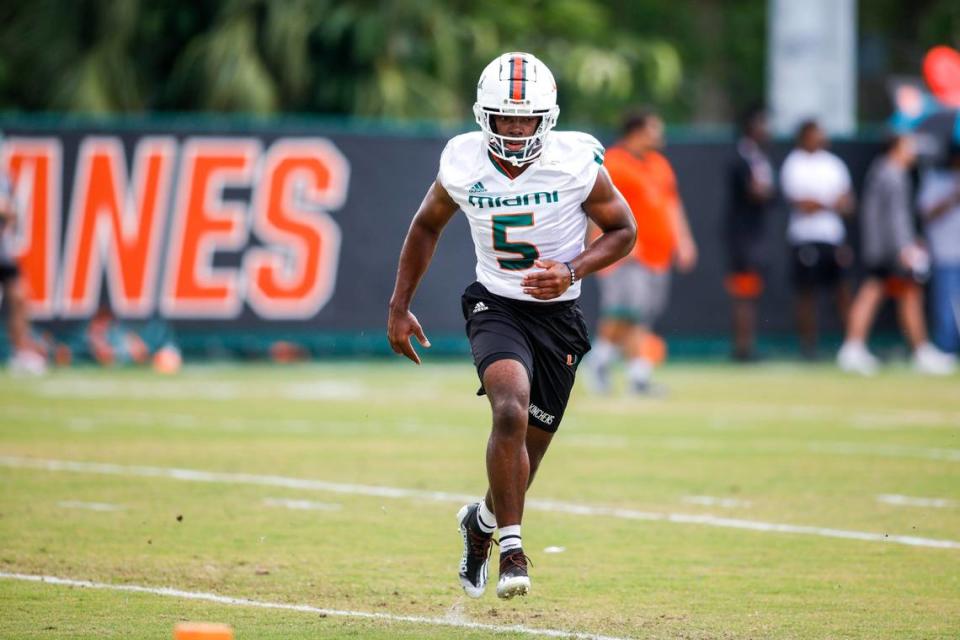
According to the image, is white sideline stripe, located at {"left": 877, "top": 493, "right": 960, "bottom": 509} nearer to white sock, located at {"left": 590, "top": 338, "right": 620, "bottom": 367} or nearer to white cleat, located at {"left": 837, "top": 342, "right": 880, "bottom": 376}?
white sock, located at {"left": 590, "top": 338, "right": 620, "bottom": 367}

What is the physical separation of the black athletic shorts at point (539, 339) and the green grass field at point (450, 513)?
0.81m

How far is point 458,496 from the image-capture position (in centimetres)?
995

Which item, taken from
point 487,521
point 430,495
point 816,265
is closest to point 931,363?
point 816,265

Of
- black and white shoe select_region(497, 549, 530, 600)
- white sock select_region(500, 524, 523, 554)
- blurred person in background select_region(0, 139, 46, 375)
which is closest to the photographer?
black and white shoe select_region(497, 549, 530, 600)

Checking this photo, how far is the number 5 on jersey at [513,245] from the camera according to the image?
7.27m

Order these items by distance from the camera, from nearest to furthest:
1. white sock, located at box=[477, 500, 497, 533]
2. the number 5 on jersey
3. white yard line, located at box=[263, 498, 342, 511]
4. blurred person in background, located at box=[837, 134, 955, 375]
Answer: white sock, located at box=[477, 500, 497, 533] < the number 5 on jersey < white yard line, located at box=[263, 498, 342, 511] < blurred person in background, located at box=[837, 134, 955, 375]

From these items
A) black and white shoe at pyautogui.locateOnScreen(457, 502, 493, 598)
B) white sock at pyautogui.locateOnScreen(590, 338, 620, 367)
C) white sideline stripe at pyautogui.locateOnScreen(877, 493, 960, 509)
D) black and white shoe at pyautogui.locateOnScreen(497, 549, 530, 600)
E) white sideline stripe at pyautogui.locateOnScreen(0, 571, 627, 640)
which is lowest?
white sock at pyautogui.locateOnScreen(590, 338, 620, 367)

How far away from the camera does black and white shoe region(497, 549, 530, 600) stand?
257 inches

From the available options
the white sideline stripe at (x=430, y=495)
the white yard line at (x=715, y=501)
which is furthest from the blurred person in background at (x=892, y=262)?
the white sideline stripe at (x=430, y=495)

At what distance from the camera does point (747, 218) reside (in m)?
19.7

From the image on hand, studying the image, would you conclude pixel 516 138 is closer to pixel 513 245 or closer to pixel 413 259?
pixel 513 245

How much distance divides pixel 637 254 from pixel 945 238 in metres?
4.96

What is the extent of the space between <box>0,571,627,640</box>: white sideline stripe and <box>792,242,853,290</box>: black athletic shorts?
1351 cm

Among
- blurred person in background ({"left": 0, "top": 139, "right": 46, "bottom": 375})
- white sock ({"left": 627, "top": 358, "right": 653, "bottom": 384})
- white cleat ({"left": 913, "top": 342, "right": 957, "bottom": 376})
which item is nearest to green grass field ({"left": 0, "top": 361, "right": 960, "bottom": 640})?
white sock ({"left": 627, "top": 358, "right": 653, "bottom": 384})
